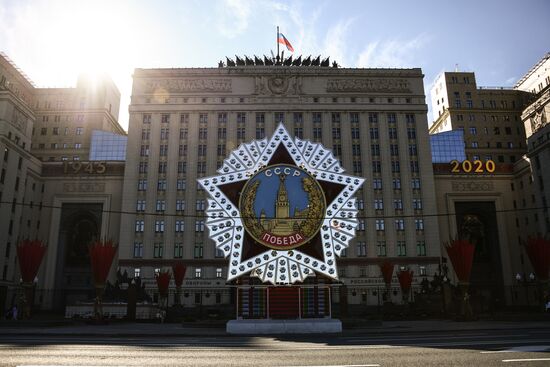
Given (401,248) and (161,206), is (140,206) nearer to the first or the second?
(161,206)

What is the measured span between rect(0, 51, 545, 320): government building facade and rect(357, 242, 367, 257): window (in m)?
0.17

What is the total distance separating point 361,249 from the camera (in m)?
70.3

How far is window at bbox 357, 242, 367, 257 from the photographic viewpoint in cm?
7006

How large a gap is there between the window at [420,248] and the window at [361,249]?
8.54 m

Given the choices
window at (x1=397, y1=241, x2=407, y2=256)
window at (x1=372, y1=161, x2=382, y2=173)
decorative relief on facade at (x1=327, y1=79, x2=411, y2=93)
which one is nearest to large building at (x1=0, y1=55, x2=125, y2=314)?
decorative relief on facade at (x1=327, y1=79, x2=411, y2=93)

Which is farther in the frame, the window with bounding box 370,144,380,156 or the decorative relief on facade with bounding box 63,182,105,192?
the window with bounding box 370,144,380,156

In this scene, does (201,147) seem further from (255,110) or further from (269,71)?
(269,71)

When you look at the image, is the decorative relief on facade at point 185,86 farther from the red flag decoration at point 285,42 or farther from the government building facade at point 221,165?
the red flag decoration at point 285,42

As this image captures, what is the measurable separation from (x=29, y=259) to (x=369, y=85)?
200 ft

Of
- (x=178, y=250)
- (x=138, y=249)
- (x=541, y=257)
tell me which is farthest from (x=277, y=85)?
(x=541, y=257)

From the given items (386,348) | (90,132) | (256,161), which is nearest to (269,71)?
(90,132)

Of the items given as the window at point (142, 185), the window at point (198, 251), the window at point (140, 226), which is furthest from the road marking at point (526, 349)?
the window at point (142, 185)

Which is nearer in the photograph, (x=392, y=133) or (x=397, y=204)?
(x=397, y=204)

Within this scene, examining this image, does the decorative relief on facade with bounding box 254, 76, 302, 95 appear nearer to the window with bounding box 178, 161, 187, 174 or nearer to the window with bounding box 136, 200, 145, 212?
the window with bounding box 178, 161, 187, 174
